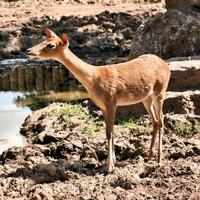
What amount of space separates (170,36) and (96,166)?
8124 mm

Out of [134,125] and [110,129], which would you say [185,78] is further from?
[110,129]

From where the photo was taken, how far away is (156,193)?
8.48m

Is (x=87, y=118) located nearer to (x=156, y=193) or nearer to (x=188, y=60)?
(x=188, y=60)

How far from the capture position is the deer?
30.7ft

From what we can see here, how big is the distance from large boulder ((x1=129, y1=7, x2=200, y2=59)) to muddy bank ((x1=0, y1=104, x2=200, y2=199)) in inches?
192

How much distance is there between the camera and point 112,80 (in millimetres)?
9617

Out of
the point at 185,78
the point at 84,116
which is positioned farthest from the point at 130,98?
the point at 185,78

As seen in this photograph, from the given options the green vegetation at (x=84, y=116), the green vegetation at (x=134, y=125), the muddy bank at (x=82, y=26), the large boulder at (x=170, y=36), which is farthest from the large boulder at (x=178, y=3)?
the green vegetation at (x=134, y=125)

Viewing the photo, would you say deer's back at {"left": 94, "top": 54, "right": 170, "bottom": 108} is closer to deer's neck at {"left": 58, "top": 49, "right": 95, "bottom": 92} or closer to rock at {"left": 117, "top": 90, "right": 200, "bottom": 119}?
deer's neck at {"left": 58, "top": 49, "right": 95, "bottom": 92}

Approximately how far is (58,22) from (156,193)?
18970mm

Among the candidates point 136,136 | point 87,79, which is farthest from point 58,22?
point 87,79

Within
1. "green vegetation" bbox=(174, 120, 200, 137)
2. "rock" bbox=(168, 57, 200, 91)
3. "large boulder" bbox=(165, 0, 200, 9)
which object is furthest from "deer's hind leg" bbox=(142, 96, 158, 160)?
"large boulder" bbox=(165, 0, 200, 9)

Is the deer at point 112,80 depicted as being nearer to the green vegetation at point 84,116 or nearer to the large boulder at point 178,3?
the green vegetation at point 84,116

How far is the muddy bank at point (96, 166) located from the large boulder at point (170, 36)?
487 cm
